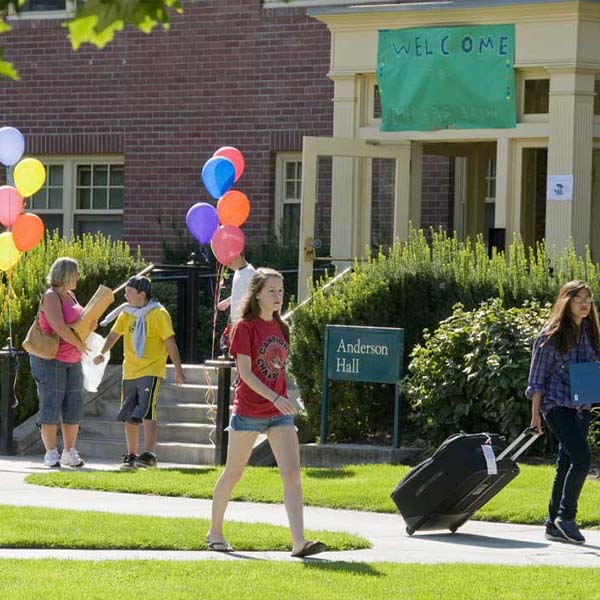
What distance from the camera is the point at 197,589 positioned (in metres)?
7.62

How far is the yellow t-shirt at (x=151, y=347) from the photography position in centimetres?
1362

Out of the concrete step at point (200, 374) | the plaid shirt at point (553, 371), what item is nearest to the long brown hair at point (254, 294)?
the plaid shirt at point (553, 371)

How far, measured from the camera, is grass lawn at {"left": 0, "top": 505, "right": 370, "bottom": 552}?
9.15m

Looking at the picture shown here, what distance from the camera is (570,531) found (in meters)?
9.64

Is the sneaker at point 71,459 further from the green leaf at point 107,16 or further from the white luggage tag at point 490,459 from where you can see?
the green leaf at point 107,16

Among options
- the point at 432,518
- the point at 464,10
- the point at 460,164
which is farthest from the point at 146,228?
the point at 432,518

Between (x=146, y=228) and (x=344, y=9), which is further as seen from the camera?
(x=146, y=228)

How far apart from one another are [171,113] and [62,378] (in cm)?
784

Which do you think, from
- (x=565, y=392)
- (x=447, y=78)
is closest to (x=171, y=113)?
(x=447, y=78)

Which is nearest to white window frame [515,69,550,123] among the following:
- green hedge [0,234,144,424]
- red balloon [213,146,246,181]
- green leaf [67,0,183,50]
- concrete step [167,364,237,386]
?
red balloon [213,146,246,181]

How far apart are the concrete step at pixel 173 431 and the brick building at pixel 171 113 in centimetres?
464

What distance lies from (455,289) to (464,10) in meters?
3.40

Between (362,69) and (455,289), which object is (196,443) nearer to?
(455,289)

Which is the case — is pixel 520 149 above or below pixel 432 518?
above
